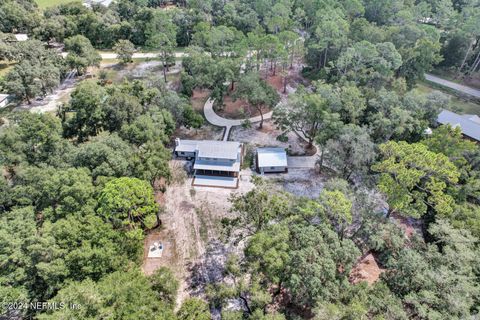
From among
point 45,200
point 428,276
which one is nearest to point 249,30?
point 45,200

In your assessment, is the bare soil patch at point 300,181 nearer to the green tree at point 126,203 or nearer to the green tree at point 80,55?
the green tree at point 126,203

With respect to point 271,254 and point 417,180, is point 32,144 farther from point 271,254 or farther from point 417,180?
point 417,180

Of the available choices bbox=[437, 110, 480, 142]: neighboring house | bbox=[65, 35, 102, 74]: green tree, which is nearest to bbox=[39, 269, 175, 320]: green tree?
bbox=[437, 110, 480, 142]: neighboring house

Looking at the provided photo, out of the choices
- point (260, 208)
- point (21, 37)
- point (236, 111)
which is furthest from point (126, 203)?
point (21, 37)

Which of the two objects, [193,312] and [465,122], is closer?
[193,312]

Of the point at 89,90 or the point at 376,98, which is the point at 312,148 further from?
the point at 89,90

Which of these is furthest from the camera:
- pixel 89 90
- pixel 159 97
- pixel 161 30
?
pixel 161 30
